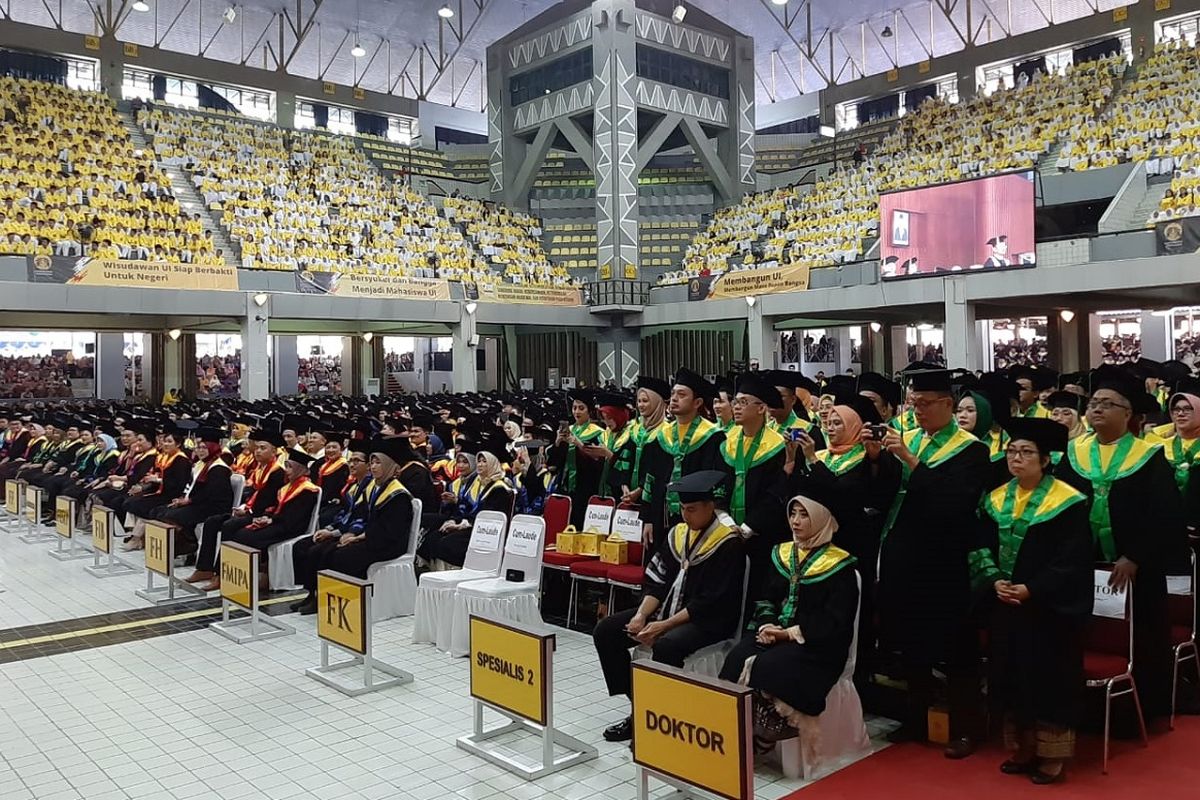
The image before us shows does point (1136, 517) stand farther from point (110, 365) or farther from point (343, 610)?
point (110, 365)

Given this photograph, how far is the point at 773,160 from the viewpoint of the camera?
45531mm

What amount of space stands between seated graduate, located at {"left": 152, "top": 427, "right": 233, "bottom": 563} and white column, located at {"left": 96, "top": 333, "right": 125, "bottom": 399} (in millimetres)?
22062

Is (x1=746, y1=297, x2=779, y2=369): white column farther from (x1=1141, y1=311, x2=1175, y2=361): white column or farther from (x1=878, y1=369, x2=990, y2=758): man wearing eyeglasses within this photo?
(x1=878, y1=369, x2=990, y2=758): man wearing eyeglasses

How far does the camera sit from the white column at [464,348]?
1070 inches

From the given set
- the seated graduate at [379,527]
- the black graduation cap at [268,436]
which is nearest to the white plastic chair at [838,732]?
the seated graduate at [379,527]

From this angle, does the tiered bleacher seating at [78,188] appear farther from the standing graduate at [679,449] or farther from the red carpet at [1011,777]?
the red carpet at [1011,777]

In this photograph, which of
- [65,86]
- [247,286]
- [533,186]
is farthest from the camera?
[533,186]

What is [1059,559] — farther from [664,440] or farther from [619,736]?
[664,440]

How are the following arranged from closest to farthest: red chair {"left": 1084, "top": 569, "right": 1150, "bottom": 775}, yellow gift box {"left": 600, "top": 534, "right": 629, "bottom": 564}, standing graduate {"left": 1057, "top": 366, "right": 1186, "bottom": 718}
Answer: red chair {"left": 1084, "top": 569, "right": 1150, "bottom": 775}
standing graduate {"left": 1057, "top": 366, "right": 1186, "bottom": 718}
yellow gift box {"left": 600, "top": 534, "right": 629, "bottom": 564}

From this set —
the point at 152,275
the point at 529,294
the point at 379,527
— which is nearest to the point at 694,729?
the point at 379,527

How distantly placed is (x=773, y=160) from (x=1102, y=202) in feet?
A: 75.1

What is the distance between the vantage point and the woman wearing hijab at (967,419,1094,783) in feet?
15.2

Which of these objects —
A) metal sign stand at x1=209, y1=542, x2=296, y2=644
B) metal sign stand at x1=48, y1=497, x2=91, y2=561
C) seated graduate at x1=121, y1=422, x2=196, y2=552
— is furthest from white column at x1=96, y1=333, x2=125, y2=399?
metal sign stand at x1=209, y1=542, x2=296, y2=644

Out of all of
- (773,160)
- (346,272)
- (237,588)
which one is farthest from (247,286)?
(773,160)
